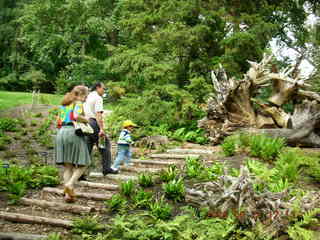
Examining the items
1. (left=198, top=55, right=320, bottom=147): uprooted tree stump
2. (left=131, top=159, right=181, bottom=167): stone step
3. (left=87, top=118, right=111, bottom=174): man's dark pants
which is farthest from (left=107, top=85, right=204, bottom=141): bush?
(left=87, top=118, right=111, bottom=174): man's dark pants

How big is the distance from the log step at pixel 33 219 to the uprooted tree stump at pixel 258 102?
697 cm

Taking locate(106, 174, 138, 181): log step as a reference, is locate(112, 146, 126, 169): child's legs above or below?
above

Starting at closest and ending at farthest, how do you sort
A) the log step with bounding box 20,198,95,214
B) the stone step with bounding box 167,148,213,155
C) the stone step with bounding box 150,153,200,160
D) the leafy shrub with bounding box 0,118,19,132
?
the log step with bounding box 20,198,95,214
the stone step with bounding box 150,153,200,160
the stone step with bounding box 167,148,213,155
the leafy shrub with bounding box 0,118,19,132

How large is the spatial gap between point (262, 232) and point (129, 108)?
28.5 ft

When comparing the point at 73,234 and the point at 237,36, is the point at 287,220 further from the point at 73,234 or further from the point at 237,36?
the point at 237,36

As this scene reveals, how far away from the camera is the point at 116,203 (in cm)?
649

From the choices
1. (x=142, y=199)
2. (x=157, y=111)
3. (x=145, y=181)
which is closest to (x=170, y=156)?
(x=145, y=181)

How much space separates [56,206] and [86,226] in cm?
119

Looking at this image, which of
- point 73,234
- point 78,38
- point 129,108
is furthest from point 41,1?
point 73,234

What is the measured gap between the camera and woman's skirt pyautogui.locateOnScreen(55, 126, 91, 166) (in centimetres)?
647

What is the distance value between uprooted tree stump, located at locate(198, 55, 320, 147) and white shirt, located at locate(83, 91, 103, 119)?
5.10 meters

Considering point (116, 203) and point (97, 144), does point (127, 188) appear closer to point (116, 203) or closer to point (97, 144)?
point (116, 203)

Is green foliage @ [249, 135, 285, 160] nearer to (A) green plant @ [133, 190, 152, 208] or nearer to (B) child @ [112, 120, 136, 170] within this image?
(B) child @ [112, 120, 136, 170]

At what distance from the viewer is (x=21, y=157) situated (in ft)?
37.6
